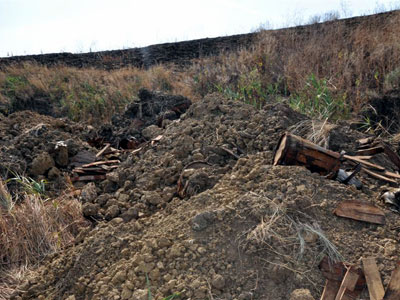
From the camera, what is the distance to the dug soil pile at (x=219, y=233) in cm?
205

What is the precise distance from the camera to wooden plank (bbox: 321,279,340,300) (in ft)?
6.42

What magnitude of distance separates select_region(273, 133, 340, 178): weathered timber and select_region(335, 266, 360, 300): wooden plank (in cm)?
98

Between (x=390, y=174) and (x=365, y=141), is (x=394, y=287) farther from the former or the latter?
(x=365, y=141)

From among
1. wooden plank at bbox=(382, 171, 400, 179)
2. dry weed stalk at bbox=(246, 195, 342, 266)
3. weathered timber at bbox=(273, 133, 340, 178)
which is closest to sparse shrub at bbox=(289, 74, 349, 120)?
wooden plank at bbox=(382, 171, 400, 179)

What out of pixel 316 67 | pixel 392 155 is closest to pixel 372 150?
pixel 392 155

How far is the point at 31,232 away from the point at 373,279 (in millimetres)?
2663

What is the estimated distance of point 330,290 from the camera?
1.98 metres

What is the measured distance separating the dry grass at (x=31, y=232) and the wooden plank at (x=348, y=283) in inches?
84.6

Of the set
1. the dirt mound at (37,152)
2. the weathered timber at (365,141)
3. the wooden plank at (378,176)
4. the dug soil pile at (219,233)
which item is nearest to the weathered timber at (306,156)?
the dug soil pile at (219,233)

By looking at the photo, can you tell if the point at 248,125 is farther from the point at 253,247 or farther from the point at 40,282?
the point at 40,282

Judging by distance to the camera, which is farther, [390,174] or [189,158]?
[189,158]

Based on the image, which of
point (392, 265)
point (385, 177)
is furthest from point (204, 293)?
point (385, 177)

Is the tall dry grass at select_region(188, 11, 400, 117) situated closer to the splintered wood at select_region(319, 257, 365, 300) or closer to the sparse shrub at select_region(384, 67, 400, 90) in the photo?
the sparse shrub at select_region(384, 67, 400, 90)

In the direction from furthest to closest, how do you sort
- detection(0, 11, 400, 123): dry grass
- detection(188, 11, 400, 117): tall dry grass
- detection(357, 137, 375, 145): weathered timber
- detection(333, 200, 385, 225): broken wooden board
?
detection(188, 11, 400, 117): tall dry grass < detection(0, 11, 400, 123): dry grass < detection(357, 137, 375, 145): weathered timber < detection(333, 200, 385, 225): broken wooden board
